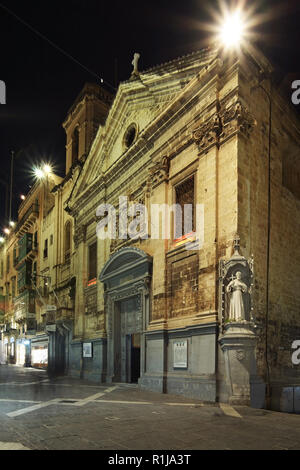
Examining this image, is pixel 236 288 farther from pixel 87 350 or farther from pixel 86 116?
pixel 86 116

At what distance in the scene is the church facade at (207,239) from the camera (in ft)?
38.9

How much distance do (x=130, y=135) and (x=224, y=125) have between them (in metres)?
7.82

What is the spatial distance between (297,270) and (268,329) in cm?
352

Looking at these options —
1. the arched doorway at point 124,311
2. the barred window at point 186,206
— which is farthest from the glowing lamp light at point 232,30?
the arched doorway at point 124,311

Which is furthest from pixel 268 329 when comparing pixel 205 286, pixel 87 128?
pixel 87 128

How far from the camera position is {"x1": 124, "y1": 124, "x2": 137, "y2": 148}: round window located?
19641mm

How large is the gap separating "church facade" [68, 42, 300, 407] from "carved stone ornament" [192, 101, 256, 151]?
42 mm

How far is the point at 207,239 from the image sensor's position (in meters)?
13.0

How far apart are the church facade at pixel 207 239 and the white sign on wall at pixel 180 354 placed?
0.10 ft

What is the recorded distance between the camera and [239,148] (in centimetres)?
1264

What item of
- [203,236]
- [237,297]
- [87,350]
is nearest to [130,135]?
[203,236]

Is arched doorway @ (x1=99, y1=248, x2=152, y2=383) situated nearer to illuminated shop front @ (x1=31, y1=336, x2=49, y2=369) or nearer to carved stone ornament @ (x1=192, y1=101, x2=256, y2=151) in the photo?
carved stone ornament @ (x1=192, y1=101, x2=256, y2=151)
